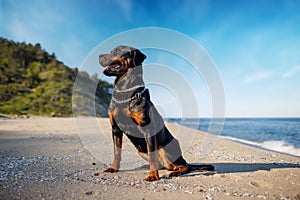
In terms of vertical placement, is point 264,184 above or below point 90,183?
below

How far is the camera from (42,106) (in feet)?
104

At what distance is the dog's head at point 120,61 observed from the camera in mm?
3746

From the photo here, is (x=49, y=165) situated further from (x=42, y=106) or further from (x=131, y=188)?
(x=42, y=106)

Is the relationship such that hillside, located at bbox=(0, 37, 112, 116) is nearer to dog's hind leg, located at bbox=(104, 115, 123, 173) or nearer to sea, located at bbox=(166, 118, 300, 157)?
sea, located at bbox=(166, 118, 300, 157)

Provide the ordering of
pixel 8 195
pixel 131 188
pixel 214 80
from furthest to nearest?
pixel 214 80, pixel 131 188, pixel 8 195

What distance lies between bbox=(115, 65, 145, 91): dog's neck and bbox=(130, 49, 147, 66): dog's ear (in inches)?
4.2

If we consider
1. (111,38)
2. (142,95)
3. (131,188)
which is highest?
(111,38)

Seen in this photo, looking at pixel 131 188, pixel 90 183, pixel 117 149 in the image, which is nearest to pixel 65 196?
pixel 90 183

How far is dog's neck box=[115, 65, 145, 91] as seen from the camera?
12.3ft

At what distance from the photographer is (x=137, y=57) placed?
3.89 m

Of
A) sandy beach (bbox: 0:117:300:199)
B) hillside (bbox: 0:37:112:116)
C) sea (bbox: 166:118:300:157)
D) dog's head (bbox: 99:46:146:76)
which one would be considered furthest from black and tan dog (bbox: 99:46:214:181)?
hillside (bbox: 0:37:112:116)

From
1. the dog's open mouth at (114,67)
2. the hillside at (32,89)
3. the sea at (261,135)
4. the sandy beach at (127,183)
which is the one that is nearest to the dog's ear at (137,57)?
the dog's open mouth at (114,67)

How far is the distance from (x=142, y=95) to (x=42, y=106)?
32.7 meters

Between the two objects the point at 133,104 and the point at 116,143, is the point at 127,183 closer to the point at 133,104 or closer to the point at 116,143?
the point at 116,143
